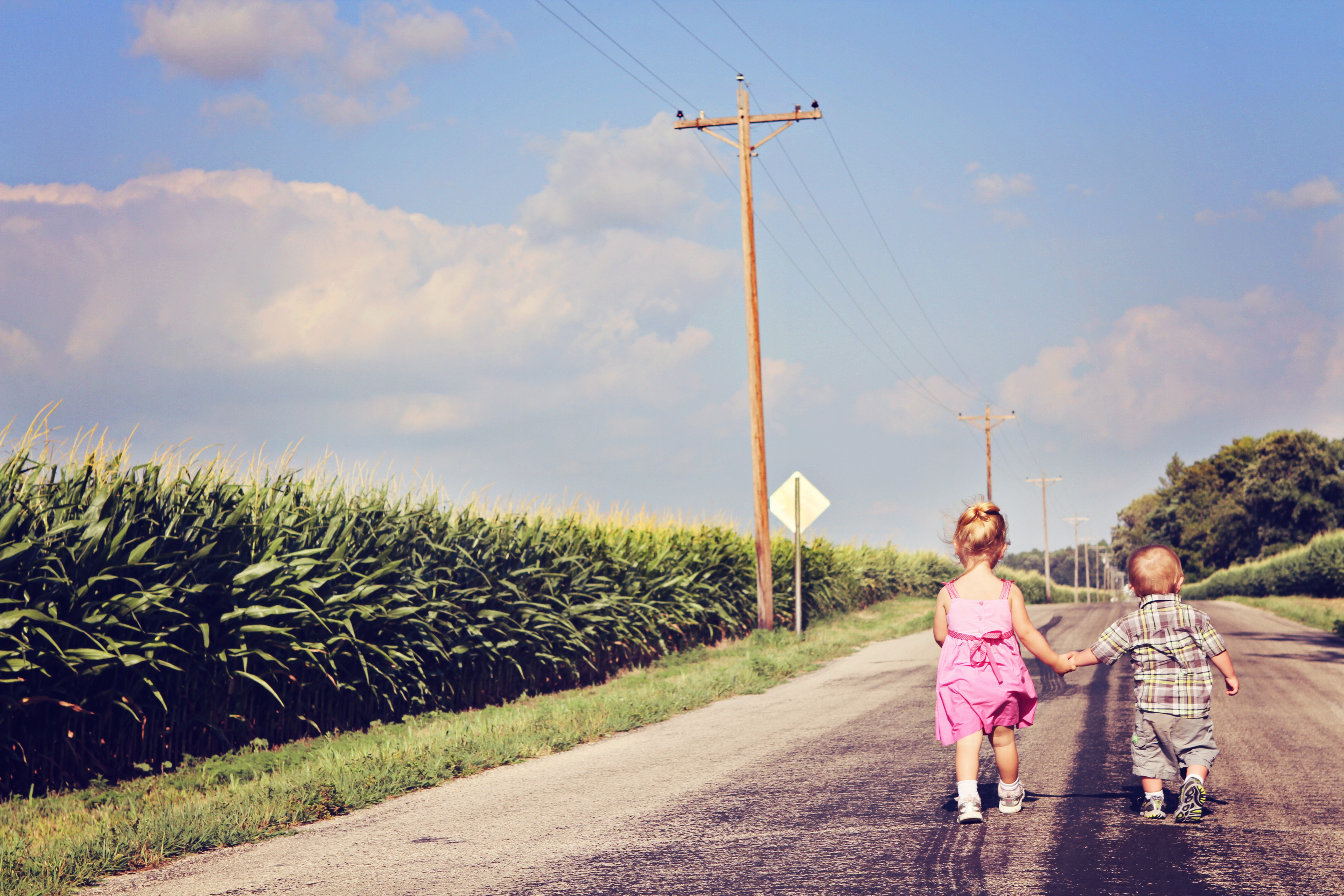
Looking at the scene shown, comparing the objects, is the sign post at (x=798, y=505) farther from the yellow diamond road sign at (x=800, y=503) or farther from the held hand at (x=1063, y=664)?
the held hand at (x=1063, y=664)

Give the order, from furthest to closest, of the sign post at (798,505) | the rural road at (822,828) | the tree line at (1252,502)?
1. the tree line at (1252,502)
2. the sign post at (798,505)
3. the rural road at (822,828)

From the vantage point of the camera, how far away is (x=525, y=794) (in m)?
7.21

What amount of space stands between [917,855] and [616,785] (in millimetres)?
2876

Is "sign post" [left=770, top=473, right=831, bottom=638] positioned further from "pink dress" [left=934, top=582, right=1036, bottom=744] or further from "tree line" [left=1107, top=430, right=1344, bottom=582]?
"tree line" [left=1107, top=430, right=1344, bottom=582]

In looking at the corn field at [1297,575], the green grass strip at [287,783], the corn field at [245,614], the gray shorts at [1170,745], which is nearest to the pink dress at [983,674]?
the gray shorts at [1170,745]

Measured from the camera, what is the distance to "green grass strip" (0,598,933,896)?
5.76 m

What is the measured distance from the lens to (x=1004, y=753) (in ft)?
18.5

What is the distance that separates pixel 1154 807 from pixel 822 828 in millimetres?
1865

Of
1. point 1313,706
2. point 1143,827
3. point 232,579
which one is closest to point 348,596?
point 232,579

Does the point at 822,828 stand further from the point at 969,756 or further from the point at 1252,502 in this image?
the point at 1252,502

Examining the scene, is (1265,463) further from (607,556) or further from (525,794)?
(525,794)

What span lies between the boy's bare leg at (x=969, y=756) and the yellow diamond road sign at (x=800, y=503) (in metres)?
15.9

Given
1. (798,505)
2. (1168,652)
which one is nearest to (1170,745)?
(1168,652)

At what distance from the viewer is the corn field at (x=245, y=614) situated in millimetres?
8055
